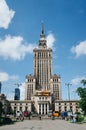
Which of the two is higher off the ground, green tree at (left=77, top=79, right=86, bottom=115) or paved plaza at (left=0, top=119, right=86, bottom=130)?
green tree at (left=77, top=79, right=86, bottom=115)

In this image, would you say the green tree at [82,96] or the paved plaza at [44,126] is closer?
the paved plaza at [44,126]

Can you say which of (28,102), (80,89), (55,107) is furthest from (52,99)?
(80,89)

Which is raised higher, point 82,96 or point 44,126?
point 82,96

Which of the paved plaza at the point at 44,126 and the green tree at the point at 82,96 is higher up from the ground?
the green tree at the point at 82,96

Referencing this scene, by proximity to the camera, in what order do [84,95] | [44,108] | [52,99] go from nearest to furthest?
1. [84,95]
2. [44,108]
3. [52,99]

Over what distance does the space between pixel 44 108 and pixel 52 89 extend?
25.3 m

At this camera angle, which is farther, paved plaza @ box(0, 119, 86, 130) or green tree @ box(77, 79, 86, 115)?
green tree @ box(77, 79, 86, 115)

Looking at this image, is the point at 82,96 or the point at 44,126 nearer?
the point at 44,126

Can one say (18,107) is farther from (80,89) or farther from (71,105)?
(80,89)

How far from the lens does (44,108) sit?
7042 inches

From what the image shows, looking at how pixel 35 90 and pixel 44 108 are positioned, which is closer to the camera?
pixel 44 108

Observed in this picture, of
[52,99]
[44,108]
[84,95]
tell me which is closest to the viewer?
[84,95]

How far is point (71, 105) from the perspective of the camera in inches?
7347

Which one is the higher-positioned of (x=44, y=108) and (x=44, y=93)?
(x=44, y=93)
